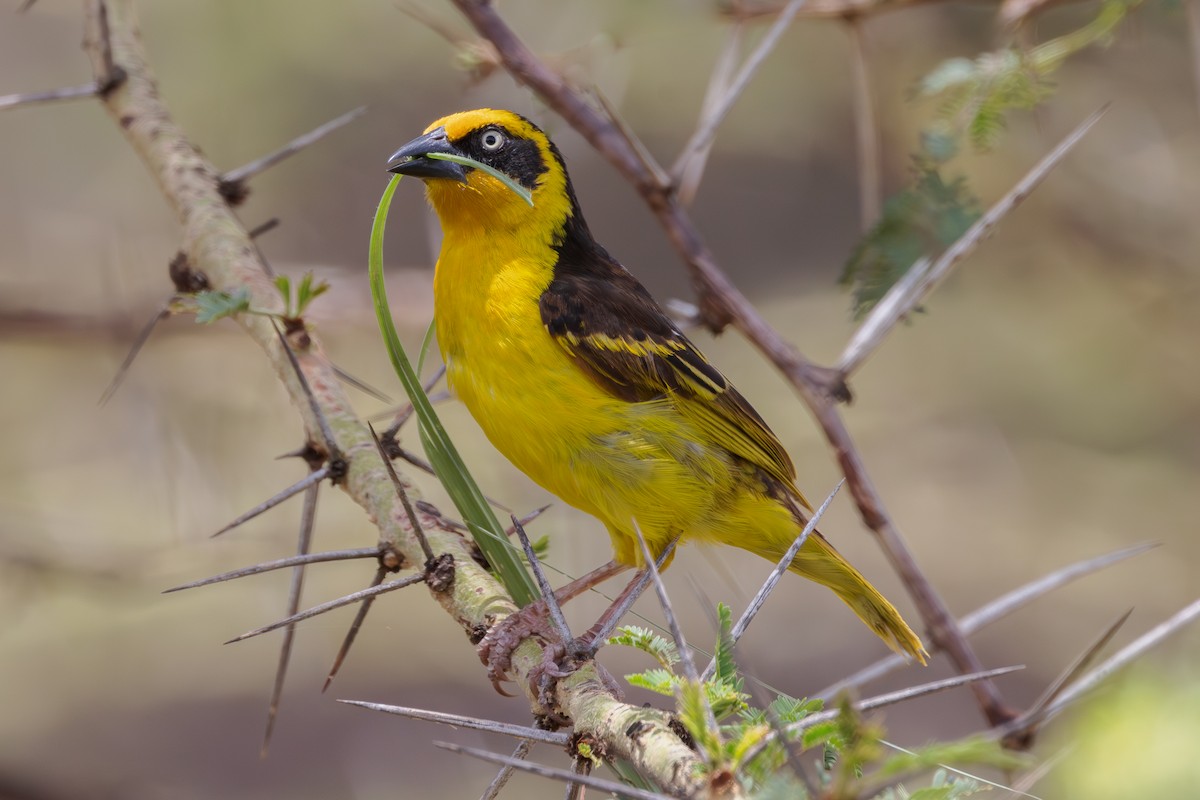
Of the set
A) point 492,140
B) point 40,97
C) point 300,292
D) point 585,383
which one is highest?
point 492,140

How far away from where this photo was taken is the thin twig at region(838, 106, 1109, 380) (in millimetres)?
2461

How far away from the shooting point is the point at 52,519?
5.87 metres

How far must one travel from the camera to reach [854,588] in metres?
3.54

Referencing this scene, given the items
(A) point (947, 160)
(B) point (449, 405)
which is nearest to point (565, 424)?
(A) point (947, 160)

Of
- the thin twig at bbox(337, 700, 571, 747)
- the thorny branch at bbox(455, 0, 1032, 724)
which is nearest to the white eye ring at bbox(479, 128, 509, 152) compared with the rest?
the thorny branch at bbox(455, 0, 1032, 724)

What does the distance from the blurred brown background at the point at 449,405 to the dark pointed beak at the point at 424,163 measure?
797 millimetres

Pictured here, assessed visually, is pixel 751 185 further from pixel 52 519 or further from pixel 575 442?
pixel 575 442

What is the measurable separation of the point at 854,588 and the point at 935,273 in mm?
1369

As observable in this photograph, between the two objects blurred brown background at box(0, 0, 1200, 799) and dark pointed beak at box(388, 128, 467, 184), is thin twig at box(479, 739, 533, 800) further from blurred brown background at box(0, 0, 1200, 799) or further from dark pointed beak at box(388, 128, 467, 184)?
blurred brown background at box(0, 0, 1200, 799)

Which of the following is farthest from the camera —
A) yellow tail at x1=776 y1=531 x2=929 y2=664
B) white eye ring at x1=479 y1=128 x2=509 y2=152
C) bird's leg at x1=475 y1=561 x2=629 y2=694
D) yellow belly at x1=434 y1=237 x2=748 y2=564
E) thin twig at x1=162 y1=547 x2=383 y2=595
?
white eye ring at x1=479 y1=128 x2=509 y2=152

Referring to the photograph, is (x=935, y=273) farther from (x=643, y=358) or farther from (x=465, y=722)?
(x=465, y=722)

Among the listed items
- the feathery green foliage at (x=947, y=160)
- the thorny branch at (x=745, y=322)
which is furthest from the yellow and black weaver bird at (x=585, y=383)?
the feathery green foliage at (x=947, y=160)

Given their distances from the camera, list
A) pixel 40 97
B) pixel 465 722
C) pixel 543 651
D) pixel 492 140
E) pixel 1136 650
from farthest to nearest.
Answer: pixel 492 140 → pixel 40 97 → pixel 543 651 → pixel 1136 650 → pixel 465 722

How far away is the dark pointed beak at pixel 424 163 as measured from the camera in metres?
3.27
